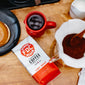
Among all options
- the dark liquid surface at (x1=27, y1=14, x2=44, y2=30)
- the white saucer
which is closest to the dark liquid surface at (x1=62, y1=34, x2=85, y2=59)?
the white saucer

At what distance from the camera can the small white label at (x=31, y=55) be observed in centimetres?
64

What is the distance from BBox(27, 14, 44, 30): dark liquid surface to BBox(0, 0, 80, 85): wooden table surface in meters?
0.09

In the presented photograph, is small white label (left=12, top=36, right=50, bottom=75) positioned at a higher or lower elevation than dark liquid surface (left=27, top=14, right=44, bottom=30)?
lower

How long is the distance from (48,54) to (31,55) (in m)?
0.08

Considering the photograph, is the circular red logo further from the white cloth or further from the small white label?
the white cloth

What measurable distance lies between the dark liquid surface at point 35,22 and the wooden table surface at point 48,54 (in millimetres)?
87

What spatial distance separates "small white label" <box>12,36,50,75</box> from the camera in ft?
2.08

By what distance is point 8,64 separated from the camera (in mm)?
650

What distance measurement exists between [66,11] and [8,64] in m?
0.37

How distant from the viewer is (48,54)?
660 mm

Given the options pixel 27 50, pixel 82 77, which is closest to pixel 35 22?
pixel 27 50

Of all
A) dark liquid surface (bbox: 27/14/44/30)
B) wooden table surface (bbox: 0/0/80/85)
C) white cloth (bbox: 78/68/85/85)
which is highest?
dark liquid surface (bbox: 27/14/44/30)

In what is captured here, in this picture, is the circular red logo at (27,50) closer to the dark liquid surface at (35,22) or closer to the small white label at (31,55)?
the small white label at (31,55)

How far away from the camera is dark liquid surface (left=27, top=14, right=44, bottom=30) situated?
587 mm
